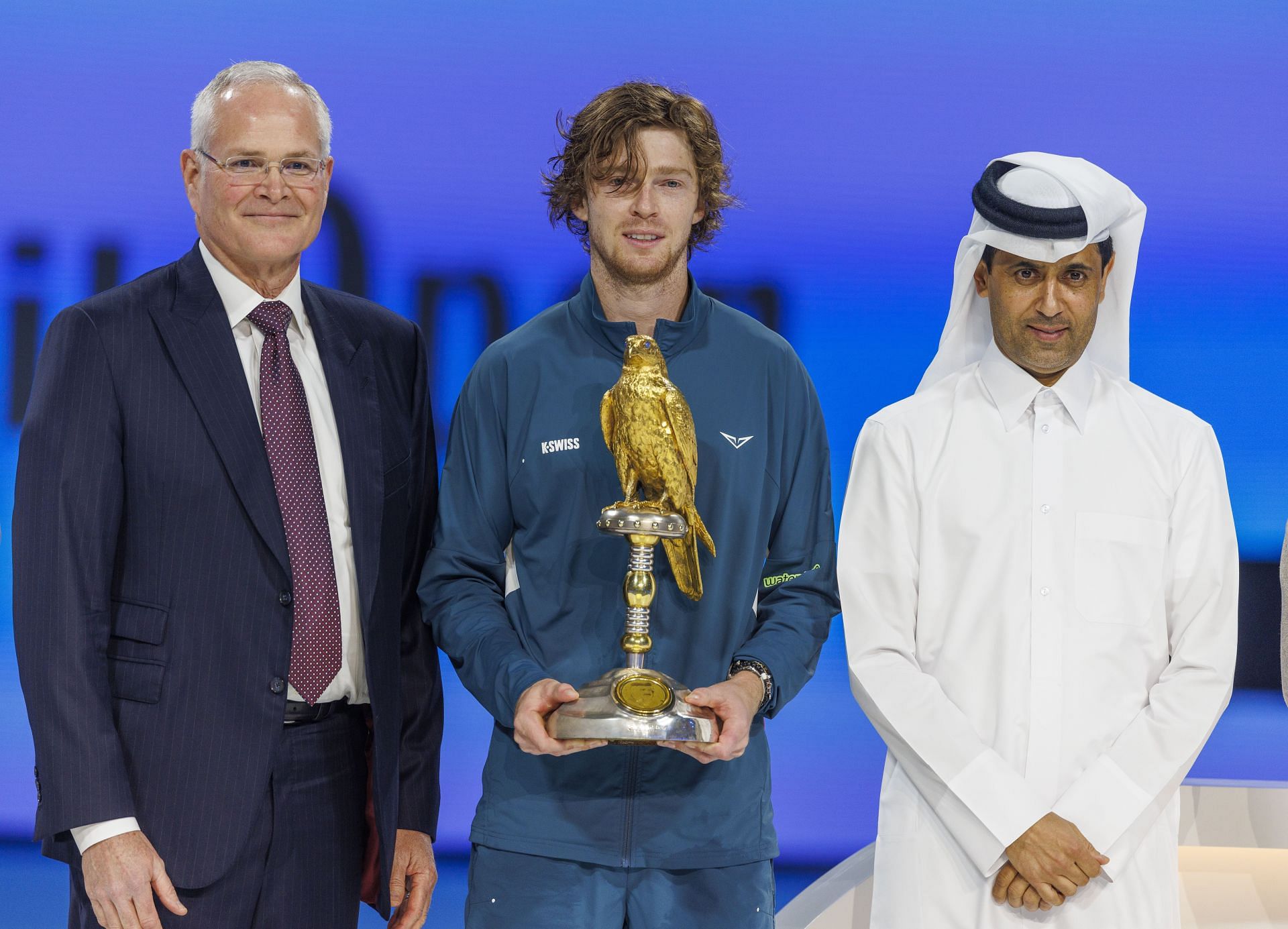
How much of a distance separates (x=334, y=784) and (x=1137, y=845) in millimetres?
1309

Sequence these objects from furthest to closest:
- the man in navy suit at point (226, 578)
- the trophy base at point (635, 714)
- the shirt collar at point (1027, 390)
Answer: the shirt collar at point (1027, 390) → the man in navy suit at point (226, 578) → the trophy base at point (635, 714)

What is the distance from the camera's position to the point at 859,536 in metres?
2.29

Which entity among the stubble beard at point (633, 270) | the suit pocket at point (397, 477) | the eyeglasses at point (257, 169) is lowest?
the suit pocket at point (397, 477)

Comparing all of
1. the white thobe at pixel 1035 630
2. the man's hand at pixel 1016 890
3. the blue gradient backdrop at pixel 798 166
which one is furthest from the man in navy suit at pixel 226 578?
the blue gradient backdrop at pixel 798 166

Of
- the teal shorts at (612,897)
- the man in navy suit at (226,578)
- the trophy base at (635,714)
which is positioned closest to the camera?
the trophy base at (635,714)

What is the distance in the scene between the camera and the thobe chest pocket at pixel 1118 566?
220 cm

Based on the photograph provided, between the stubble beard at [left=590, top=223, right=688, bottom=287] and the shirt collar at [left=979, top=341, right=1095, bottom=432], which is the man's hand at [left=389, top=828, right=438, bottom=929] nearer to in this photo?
the stubble beard at [left=590, top=223, right=688, bottom=287]

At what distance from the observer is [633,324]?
7.27 ft

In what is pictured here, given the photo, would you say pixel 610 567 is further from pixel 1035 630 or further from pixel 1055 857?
pixel 1055 857

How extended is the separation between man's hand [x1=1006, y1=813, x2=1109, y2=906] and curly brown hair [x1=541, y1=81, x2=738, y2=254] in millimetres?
1196

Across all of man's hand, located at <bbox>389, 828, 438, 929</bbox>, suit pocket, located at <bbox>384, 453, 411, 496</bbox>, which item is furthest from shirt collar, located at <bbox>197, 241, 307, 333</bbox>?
man's hand, located at <bbox>389, 828, 438, 929</bbox>

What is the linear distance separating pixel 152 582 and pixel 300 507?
0.25 m

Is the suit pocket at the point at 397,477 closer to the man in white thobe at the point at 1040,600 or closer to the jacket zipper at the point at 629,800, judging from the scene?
the jacket zipper at the point at 629,800

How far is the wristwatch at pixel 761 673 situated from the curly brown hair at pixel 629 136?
32.1 inches
